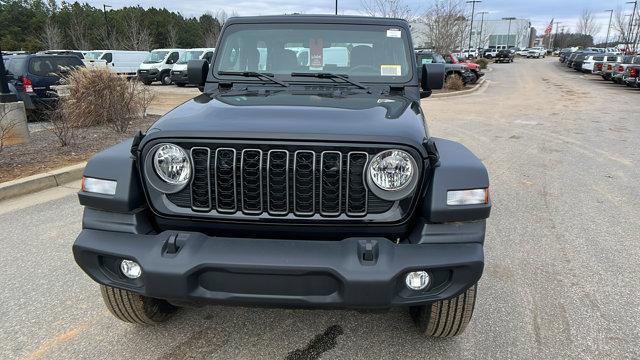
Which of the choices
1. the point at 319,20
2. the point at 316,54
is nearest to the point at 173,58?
the point at 319,20

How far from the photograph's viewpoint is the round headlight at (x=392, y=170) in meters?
2.26

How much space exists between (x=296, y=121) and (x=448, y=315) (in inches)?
52.2

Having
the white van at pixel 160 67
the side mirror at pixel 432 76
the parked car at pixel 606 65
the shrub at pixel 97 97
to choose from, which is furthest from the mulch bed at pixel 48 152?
the parked car at pixel 606 65

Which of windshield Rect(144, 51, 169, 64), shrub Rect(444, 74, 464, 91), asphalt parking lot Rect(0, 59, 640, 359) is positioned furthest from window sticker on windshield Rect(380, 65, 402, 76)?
windshield Rect(144, 51, 169, 64)

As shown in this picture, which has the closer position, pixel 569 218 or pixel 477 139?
pixel 569 218

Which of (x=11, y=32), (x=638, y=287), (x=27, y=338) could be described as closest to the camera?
(x=27, y=338)

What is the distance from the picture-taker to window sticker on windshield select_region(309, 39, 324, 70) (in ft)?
11.6

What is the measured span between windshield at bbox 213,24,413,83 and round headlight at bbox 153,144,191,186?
138 centimetres

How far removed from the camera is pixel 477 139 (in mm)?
9617

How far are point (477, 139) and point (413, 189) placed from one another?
Answer: 25.8 ft

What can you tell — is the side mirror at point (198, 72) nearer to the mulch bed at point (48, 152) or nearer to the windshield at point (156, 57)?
the mulch bed at point (48, 152)

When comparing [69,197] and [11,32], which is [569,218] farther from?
[11,32]

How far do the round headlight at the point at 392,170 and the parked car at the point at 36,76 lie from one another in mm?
11073

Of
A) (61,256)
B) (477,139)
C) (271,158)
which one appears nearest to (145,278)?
(271,158)
